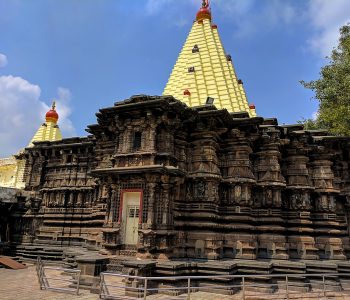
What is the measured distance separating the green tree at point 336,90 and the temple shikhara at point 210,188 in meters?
3.33

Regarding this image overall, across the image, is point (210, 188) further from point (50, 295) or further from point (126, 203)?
point (50, 295)

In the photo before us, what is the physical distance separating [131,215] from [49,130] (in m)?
18.5

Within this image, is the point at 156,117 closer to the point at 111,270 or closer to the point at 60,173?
the point at 111,270

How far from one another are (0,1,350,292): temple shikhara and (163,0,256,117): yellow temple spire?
0.28 ft

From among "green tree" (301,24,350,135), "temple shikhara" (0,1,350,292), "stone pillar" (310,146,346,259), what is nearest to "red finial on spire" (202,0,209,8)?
"temple shikhara" (0,1,350,292)

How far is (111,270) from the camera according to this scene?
12164 mm

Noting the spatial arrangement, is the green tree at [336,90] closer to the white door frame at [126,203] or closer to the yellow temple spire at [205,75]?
the yellow temple spire at [205,75]

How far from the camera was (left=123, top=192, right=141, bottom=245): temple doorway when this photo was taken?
13.3m

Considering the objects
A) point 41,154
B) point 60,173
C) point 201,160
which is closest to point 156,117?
point 201,160

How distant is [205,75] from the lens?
1891cm

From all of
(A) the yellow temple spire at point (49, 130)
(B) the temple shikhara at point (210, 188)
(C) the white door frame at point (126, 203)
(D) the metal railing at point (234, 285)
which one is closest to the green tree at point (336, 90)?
(B) the temple shikhara at point (210, 188)

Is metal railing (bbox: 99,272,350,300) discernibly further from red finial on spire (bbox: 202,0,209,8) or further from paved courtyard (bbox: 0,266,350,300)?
red finial on spire (bbox: 202,0,209,8)

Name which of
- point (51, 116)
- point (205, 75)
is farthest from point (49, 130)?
point (205, 75)

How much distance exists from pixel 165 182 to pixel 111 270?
162 inches
